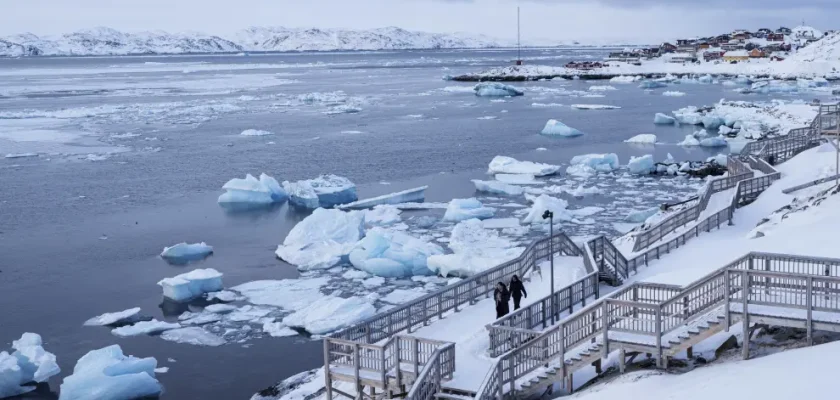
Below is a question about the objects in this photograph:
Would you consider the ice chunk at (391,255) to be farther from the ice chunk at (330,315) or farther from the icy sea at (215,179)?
the ice chunk at (330,315)

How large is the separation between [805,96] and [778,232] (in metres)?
72.9

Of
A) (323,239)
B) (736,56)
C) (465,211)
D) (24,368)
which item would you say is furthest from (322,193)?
(736,56)

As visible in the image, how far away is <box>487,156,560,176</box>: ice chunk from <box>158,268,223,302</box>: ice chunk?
2157 centimetres

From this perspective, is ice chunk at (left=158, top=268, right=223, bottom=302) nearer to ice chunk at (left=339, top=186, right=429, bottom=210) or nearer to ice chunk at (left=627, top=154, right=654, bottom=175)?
ice chunk at (left=339, top=186, right=429, bottom=210)

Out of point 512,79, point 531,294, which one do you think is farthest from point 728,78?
point 531,294

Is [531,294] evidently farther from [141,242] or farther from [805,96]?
[805,96]

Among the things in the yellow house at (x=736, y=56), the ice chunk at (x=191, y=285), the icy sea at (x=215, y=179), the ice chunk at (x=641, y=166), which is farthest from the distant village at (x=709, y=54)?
the ice chunk at (x=191, y=285)

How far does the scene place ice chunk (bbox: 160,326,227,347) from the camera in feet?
69.6

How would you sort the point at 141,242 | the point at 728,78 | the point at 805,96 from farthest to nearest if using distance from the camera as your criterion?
the point at 728,78
the point at 805,96
the point at 141,242

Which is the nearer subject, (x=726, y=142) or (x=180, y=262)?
(x=180, y=262)

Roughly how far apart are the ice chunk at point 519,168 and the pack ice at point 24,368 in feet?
89.9

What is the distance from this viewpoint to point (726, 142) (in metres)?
53.6

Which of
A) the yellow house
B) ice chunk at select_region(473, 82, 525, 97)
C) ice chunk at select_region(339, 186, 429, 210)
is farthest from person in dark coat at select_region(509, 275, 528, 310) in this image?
the yellow house

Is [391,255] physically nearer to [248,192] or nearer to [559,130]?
[248,192]
